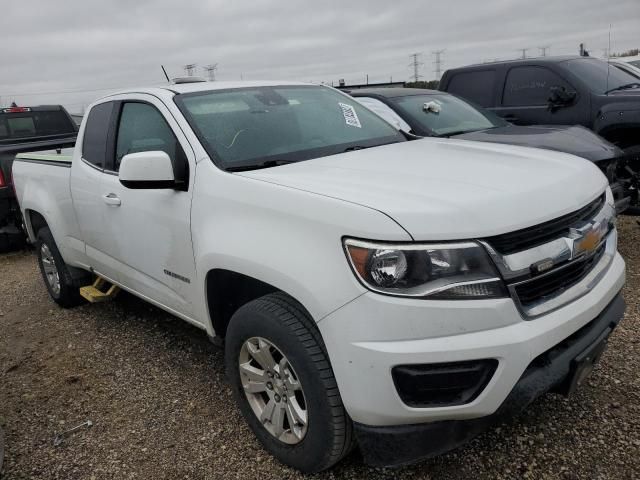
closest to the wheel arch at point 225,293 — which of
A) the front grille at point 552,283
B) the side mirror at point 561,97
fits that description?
the front grille at point 552,283

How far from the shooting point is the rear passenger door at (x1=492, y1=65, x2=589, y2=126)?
6.17 metres

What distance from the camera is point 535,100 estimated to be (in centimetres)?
661

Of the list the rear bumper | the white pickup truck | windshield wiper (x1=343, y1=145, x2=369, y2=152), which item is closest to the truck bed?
the white pickup truck

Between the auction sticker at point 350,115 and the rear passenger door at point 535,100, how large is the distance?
12.1ft

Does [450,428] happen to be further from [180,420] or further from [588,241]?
[180,420]

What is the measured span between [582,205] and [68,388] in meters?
3.08

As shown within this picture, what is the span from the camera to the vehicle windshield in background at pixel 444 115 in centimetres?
567

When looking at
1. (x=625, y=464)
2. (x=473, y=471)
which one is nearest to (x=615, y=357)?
(x=625, y=464)

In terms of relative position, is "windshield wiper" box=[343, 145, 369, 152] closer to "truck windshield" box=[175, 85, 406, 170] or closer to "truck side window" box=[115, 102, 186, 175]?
"truck windshield" box=[175, 85, 406, 170]

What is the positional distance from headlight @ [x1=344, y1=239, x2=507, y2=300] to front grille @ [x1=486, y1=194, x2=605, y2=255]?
92mm

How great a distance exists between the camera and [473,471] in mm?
2420

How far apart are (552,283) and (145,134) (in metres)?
2.43

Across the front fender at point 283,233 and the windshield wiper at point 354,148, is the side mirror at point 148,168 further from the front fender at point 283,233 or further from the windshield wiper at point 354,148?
the windshield wiper at point 354,148

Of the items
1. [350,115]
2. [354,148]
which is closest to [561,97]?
[350,115]
